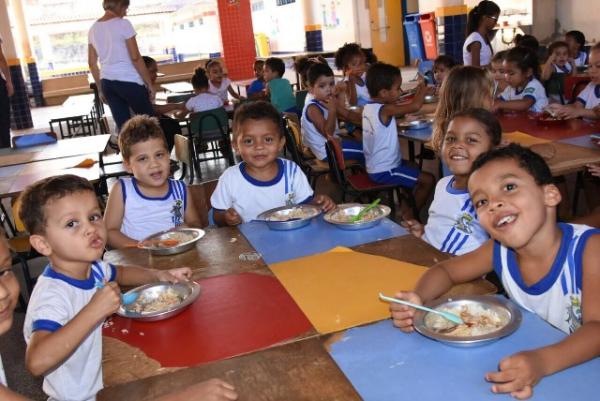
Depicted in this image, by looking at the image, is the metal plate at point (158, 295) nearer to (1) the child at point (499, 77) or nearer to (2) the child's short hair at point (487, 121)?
(2) the child's short hair at point (487, 121)

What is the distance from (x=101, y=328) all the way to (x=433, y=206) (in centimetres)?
130

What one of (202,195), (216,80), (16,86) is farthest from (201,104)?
(16,86)

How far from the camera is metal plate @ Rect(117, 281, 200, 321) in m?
1.42

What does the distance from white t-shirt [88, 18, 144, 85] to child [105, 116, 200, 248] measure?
2699mm

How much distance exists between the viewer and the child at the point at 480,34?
613cm

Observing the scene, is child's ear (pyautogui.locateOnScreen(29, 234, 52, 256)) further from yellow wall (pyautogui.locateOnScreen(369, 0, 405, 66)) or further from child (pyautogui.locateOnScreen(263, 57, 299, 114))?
yellow wall (pyautogui.locateOnScreen(369, 0, 405, 66))

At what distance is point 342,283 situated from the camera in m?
1.54

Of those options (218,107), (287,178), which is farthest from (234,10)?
(287,178)

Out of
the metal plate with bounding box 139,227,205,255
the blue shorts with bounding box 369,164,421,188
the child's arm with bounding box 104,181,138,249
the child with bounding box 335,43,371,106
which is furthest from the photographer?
the child with bounding box 335,43,371,106

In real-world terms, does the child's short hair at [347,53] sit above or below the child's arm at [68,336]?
above

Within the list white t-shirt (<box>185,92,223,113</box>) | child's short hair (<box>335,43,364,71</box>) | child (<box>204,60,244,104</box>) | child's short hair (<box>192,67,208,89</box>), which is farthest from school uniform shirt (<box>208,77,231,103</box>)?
child's short hair (<box>335,43,364,71</box>)

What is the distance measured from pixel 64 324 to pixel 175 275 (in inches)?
13.8

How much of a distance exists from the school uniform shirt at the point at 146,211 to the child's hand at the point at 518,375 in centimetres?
174

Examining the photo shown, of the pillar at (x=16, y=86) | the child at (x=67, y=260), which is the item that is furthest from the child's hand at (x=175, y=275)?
the pillar at (x=16, y=86)
